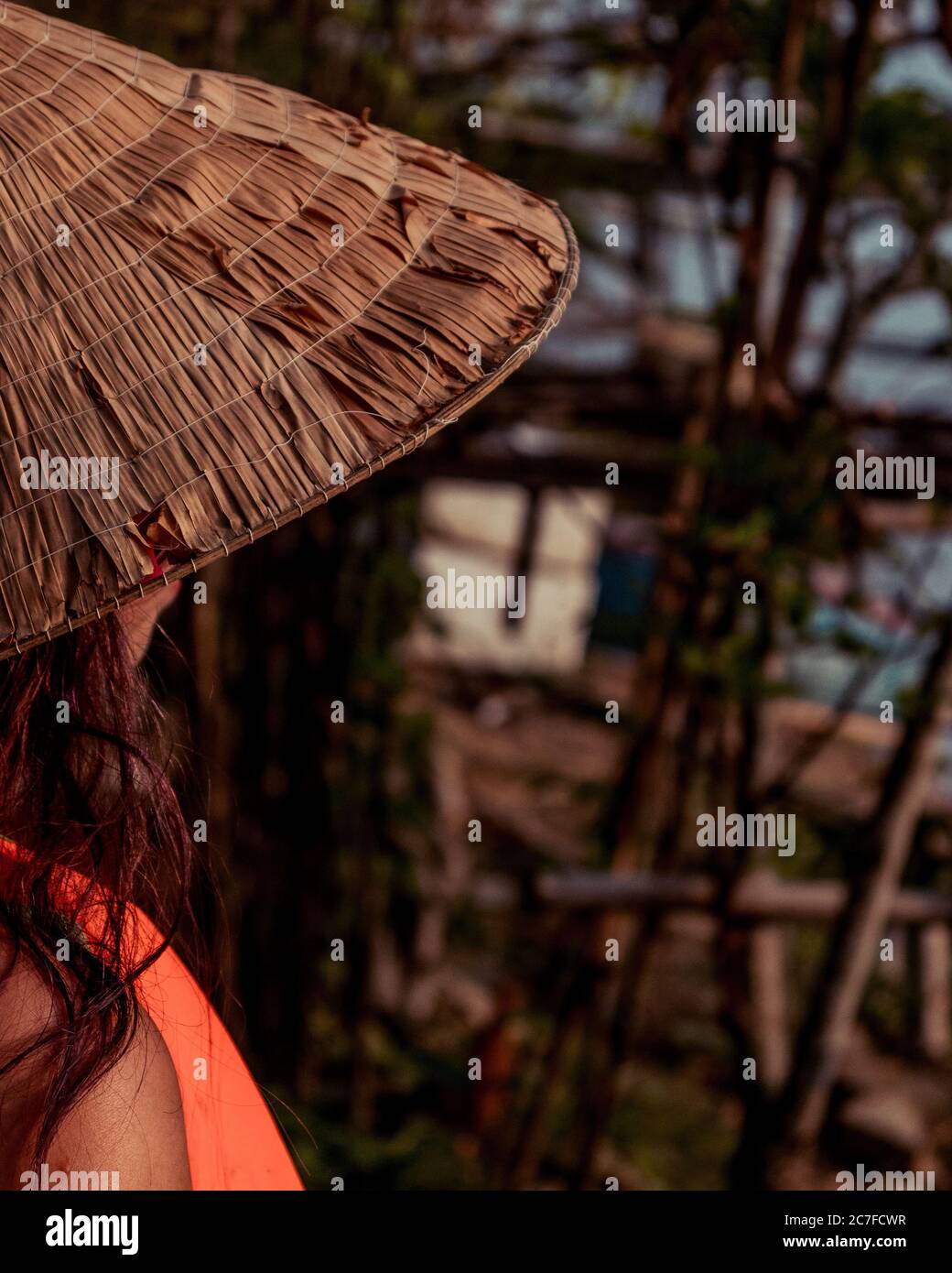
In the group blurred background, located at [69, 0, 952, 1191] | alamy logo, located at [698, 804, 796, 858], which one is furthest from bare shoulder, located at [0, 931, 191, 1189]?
alamy logo, located at [698, 804, 796, 858]

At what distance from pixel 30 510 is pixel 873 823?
5.53 feet

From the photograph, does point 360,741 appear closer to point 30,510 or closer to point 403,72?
point 403,72

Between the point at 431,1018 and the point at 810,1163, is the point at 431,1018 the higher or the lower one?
the lower one

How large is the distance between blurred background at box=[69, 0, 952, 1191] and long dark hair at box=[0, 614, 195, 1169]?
0.57 meters

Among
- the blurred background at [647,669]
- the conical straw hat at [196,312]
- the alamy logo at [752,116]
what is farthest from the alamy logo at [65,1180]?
the alamy logo at [752,116]

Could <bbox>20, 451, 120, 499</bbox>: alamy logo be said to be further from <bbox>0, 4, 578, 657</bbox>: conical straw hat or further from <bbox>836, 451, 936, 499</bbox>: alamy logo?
<bbox>836, 451, 936, 499</bbox>: alamy logo

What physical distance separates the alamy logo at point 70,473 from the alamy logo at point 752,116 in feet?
5.71

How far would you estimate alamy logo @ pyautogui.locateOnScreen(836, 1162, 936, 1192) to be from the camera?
226 cm

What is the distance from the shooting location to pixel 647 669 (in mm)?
2652

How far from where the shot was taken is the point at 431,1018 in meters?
3.93

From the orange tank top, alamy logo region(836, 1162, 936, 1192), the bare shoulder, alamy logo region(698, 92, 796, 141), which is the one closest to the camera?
the bare shoulder
